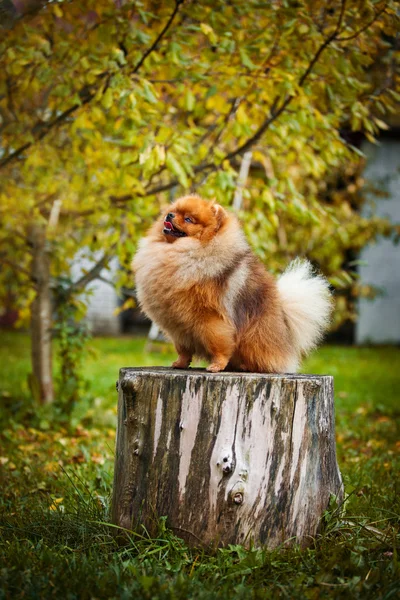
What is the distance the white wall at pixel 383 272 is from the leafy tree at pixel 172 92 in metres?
7.06

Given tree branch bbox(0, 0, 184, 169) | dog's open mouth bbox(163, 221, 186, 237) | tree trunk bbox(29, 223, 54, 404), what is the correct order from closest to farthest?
1. dog's open mouth bbox(163, 221, 186, 237)
2. tree branch bbox(0, 0, 184, 169)
3. tree trunk bbox(29, 223, 54, 404)

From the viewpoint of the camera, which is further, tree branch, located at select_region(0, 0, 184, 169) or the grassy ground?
tree branch, located at select_region(0, 0, 184, 169)

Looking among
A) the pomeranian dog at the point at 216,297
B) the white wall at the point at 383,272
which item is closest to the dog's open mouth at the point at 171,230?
the pomeranian dog at the point at 216,297

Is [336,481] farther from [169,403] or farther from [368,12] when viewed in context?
[368,12]

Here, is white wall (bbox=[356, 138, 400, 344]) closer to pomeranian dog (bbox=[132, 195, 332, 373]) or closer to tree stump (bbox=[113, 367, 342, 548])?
pomeranian dog (bbox=[132, 195, 332, 373])

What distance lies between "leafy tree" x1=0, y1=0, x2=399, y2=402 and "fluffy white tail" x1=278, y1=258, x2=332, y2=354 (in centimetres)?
105

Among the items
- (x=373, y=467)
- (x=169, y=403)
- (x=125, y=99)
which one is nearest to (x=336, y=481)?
(x=169, y=403)

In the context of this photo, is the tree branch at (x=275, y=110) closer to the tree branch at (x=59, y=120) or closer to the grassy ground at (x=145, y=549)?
the tree branch at (x=59, y=120)

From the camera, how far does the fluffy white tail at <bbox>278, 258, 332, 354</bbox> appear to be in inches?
123

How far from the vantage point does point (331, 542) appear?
2.57 meters

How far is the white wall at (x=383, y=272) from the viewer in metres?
12.3

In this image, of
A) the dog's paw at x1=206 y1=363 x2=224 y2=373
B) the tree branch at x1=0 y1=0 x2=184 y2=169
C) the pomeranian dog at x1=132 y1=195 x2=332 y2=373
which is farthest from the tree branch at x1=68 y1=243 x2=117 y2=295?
the dog's paw at x1=206 y1=363 x2=224 y2=373

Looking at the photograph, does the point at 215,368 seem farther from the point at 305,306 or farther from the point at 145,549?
the point at 145,549

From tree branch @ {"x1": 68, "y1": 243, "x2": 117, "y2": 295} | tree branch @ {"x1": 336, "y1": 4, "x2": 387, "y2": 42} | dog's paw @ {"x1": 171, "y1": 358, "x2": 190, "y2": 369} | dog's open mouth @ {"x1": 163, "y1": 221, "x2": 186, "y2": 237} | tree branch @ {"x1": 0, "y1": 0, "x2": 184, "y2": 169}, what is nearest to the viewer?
dog's open mouth @ {"x1": 163, "y1": 221, "x2": 186, "y2": 237}
